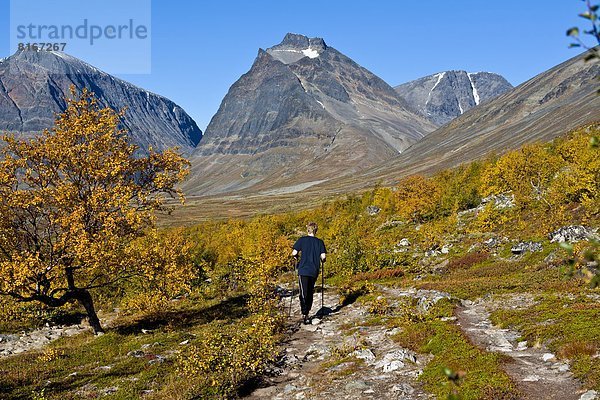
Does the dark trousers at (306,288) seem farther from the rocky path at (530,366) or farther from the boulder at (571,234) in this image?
the boulder at (571,234)

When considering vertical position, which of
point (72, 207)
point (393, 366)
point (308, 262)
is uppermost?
point (72, 207)

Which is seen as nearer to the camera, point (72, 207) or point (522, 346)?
point (522, 346)

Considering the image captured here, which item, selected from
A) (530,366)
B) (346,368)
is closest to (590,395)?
(530,366)

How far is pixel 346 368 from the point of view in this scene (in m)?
11.5

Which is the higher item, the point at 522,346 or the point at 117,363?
the point at 522,346

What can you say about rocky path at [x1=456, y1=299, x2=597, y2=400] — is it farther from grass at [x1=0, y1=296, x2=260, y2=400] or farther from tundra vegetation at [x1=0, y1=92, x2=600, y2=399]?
grass at [x1=0, y1=296, x2=260, y2=400]

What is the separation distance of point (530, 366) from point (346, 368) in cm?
441

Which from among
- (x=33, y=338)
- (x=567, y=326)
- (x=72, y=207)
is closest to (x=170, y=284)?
(x=72, y=207)

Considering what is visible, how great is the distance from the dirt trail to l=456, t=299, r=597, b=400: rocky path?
199 cm

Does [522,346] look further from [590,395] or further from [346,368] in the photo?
[346,368]

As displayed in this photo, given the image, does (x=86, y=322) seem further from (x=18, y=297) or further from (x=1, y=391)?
(x=1, y=391)

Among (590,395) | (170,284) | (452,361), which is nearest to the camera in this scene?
(590,395)

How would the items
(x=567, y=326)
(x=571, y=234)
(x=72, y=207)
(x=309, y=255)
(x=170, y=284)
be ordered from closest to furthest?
(x=567, y=326), (x=309, y=255), (x=72, y=207), (x=170, y=284), (x=571, y=234)

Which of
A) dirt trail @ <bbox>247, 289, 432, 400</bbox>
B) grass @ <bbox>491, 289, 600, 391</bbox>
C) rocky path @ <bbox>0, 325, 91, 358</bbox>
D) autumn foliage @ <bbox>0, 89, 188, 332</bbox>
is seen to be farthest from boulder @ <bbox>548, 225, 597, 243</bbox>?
rocky path @ <bbox>0, 325, 91, 358</bbox>
